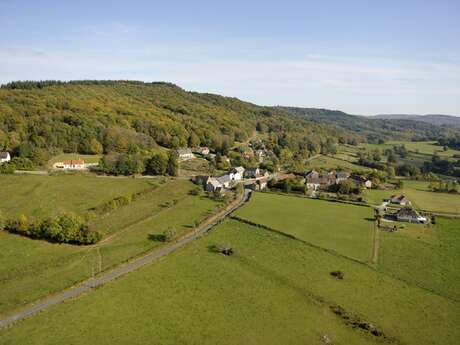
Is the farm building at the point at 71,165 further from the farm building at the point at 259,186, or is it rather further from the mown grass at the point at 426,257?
the mown grass at the point at 426,257

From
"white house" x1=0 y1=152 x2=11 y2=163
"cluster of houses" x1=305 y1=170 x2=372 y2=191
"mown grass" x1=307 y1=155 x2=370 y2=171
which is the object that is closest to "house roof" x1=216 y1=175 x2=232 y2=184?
"cluster of houses" x1=305 y1=170 x2=372 y2=191

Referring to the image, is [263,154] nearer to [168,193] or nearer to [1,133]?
[168,193]

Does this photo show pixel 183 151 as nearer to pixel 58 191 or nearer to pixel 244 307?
pixel 58 191

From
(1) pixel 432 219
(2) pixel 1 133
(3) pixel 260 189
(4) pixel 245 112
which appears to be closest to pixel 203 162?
(3) pixel 260 189

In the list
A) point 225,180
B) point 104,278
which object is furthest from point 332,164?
point 104,278

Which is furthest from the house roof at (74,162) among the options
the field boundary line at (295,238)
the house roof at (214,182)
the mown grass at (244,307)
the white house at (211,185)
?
the mown grass at (244,307)

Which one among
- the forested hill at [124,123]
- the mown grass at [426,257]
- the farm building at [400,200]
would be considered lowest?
Answer: the mown grass at [426,257]

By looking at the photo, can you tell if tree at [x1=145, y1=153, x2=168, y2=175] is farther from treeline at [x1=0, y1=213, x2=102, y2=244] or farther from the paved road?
treeline at [x1=0, y1=213, x2=102, y2=244]
